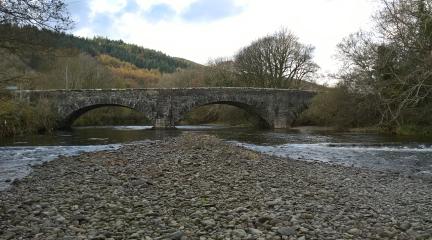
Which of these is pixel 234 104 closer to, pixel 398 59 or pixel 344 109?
pixel 344 109

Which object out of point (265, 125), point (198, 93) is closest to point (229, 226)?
point (198, 93)

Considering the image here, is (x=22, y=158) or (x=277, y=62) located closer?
(x=22, y=158)

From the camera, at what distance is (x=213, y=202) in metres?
8.29

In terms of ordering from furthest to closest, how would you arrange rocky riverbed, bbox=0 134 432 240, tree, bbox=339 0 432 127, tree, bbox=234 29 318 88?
tree, bbox=234 29 318 88 → tree, bbox=339 0 432 127 → rocky riverbed, bbox=0 134 432 240

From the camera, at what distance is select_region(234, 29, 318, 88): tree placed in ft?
161

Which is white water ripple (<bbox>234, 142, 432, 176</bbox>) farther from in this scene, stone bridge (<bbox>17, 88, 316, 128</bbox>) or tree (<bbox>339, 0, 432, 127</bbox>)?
stone bridge (<bbox>17, 88, 316, 128</bbox>)

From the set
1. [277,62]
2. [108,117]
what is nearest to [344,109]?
[277,62]

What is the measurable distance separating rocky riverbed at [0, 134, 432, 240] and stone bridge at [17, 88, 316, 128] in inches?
1083

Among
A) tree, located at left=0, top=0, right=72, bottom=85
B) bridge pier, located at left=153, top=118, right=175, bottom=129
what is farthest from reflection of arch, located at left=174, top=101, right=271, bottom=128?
tree, located at left=0, top=0, right=72, bottom=85

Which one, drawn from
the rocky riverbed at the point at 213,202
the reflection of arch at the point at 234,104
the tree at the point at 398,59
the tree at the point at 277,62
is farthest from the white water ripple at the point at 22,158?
the tree at the point at 277,62

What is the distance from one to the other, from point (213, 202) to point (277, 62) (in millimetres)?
42602

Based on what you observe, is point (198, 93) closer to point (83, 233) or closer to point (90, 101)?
point (90, 101)

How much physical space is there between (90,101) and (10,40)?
32.1m

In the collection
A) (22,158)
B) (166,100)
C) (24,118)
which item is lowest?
(22,158)
